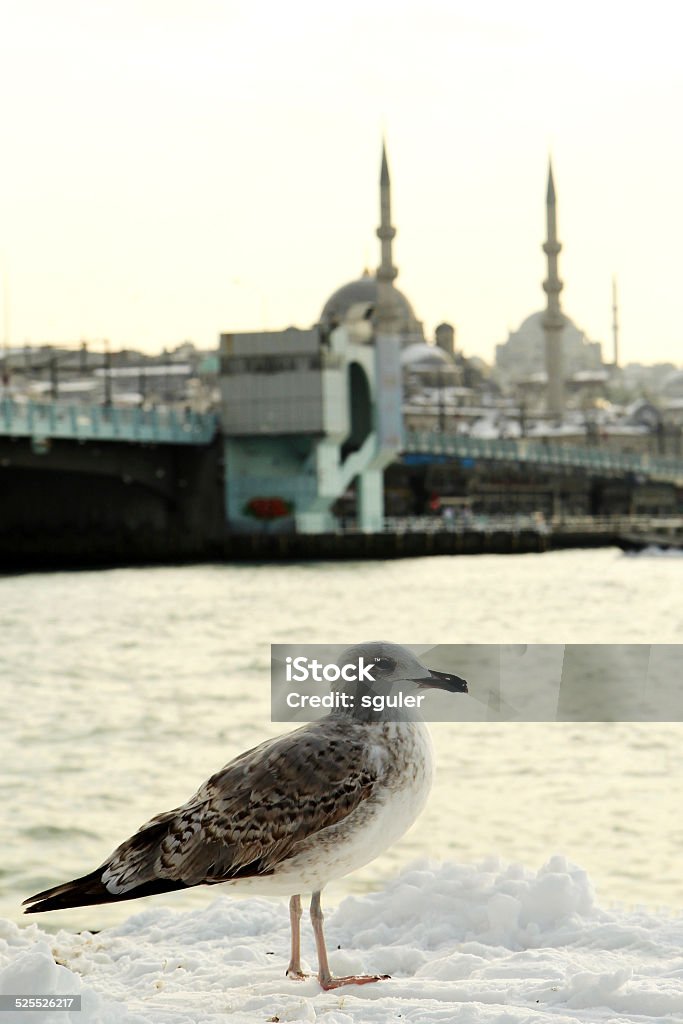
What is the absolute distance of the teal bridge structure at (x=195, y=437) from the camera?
54.8m

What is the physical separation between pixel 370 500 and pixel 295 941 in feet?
221

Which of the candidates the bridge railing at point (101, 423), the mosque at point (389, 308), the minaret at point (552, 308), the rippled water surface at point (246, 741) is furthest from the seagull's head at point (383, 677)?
the minaret at point (552, 308)

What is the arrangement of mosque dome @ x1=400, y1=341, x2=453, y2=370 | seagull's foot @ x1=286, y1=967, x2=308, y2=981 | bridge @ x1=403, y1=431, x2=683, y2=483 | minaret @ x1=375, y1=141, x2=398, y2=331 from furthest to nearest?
mosque dome @ x1=400, y1=341, x2=453, y2=370 → minaret @ x1=375, y1=141, x2=398, y2=331 → bridge @ x1=403, y1=431, x2=683, y2=483 → seagull's foot @ x1=286, y1=967, x2=308, y2=981

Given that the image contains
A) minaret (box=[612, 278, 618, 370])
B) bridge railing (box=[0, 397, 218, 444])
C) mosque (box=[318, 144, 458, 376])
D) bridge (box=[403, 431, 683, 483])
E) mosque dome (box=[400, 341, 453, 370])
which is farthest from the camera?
minaret (box=[612, 278, 618, 370])

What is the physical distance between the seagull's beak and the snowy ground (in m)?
0.91

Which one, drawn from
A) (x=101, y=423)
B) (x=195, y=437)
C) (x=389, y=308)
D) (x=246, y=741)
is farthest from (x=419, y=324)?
(x=246, y=741)

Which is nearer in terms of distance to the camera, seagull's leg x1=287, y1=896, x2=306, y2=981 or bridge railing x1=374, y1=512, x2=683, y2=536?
seagull's leg x1=287, y1=896, x2=306, y2=981

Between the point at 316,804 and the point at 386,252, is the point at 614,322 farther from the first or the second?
the point at 316,804

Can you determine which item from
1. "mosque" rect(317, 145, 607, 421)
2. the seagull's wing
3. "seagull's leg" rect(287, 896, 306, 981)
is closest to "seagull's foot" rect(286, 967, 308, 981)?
"seagull's leg" rect(287, 896, 306, 981)

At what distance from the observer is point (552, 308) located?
105625 mm

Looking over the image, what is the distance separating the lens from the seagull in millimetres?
4656

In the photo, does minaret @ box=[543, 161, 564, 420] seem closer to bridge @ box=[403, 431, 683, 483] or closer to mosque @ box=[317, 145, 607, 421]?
mosque @ box=[317, 145, 607, 421]

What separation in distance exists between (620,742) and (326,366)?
2093 inches

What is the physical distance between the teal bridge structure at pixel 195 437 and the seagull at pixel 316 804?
4845 centimetres
